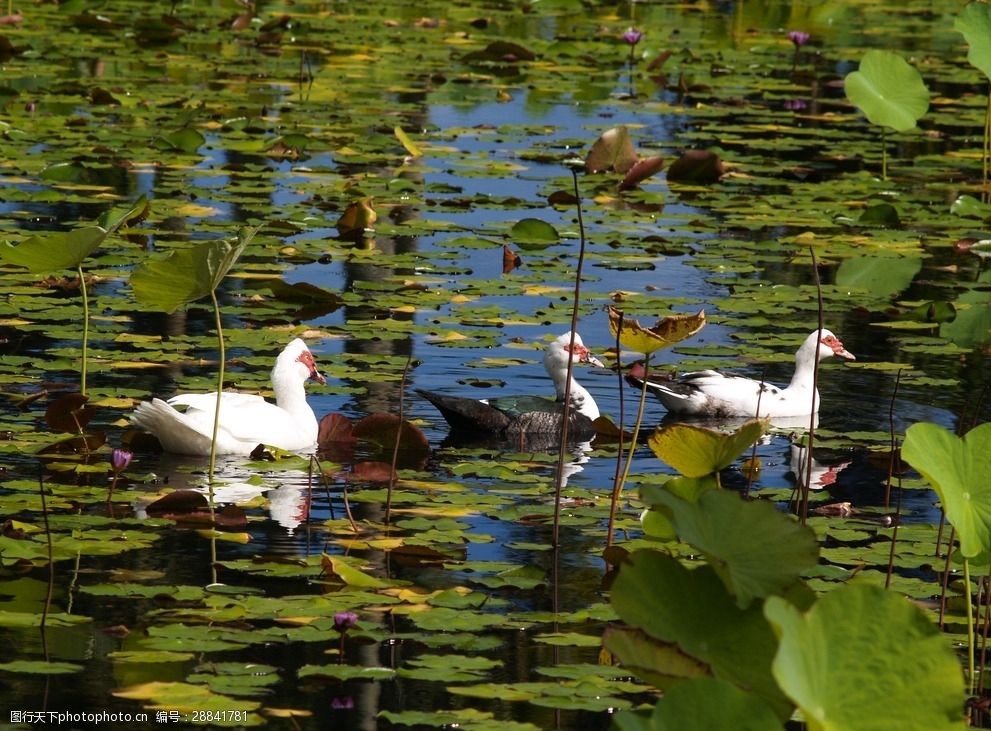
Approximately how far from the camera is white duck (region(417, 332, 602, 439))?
6953 mm

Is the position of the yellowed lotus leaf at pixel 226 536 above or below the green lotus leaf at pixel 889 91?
below

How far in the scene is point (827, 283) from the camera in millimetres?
9570

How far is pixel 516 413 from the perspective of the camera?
705 centimetres

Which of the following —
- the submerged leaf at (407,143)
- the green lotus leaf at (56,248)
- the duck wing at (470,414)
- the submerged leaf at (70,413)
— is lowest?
the submerged leaf at (70,413)

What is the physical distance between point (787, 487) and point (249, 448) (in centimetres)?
188

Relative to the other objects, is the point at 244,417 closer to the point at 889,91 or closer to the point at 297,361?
the point at 297,361

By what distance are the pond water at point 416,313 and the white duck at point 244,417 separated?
11cm

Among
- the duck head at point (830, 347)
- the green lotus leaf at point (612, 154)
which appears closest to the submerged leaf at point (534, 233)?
the green lotus leaf at point (612, 154)

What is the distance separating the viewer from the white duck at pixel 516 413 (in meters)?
6.95

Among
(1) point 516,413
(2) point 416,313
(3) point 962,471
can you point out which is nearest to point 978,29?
(2) point 416,313

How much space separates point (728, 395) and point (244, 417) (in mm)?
2071

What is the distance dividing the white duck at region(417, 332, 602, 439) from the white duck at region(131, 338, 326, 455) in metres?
0.52

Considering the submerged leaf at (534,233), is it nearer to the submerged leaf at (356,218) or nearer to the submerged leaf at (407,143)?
the submerged leaf at (356,218)

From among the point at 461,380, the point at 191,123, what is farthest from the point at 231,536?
the point at 191,123
